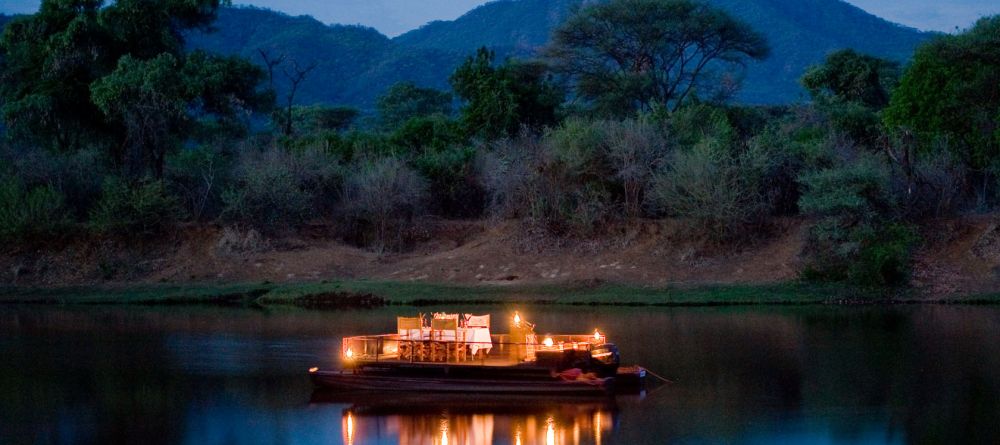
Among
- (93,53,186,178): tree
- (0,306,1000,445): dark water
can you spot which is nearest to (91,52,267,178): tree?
(93,53,186,178): tree

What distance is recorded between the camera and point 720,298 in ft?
133

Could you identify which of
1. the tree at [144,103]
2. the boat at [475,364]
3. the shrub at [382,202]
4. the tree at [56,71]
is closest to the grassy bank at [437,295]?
the shrub at [382,202]

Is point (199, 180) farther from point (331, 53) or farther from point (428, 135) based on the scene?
point (331, 53)

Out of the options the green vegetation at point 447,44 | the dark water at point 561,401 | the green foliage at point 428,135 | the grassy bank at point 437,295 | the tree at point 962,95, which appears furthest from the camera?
the green vegetation at point 447,44

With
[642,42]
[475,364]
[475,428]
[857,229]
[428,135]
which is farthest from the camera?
[642,42]

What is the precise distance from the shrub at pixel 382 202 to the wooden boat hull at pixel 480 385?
25.9m

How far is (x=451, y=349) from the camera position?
24.2m

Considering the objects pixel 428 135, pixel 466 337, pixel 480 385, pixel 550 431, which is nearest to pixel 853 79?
pixel 428 135

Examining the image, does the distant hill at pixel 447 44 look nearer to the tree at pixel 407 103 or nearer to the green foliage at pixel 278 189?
the tree at pixel 407 103

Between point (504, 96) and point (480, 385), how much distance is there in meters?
36.5

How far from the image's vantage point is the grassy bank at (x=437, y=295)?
40281 mm

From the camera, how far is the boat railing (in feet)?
79.0

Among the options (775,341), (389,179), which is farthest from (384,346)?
(389,179)

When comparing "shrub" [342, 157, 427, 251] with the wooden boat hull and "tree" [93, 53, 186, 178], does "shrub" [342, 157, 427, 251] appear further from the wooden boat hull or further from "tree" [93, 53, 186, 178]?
the wooden boat hull
